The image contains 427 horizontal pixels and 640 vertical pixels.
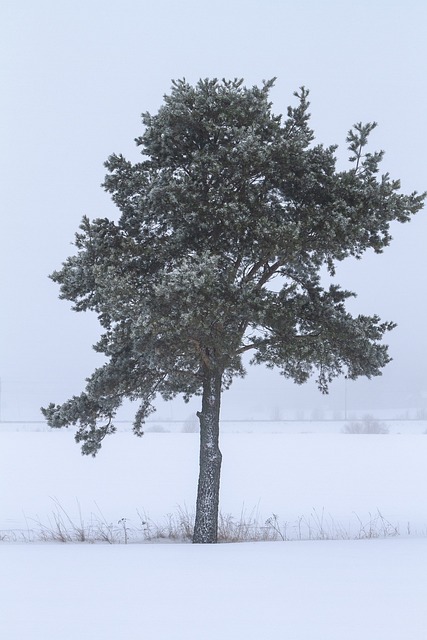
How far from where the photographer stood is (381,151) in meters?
12.0

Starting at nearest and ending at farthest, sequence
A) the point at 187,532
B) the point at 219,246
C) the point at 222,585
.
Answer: the point at 222,585 < the point at 219,246 < the point at 187,532

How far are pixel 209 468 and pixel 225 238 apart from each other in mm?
4741

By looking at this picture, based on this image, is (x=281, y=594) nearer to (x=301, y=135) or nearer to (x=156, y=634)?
(x=156, y=634)

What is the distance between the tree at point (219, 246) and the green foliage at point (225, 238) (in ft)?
0.09

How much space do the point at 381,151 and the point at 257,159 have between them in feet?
8.27

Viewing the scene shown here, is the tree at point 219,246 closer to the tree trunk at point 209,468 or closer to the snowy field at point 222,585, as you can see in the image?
the tree trunk at point 209,468

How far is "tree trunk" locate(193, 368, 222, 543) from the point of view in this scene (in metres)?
12.5

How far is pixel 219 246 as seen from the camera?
12258mm

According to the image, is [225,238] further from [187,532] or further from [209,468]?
[187,532]

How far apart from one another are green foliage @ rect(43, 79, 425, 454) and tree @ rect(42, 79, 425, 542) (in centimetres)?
3

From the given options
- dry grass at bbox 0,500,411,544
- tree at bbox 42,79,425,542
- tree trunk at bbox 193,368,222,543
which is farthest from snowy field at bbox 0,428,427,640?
tree at bbox 42,79,425,542

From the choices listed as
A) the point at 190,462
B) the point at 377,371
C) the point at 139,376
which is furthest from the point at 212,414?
the point at 190,462

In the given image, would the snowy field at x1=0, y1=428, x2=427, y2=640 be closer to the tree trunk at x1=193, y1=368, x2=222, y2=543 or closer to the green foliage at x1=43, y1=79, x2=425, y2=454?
the tree trunk at x1=193, y1=368, x2=222, y2=543

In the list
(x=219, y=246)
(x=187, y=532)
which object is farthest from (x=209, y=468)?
(x=219, y=246)
